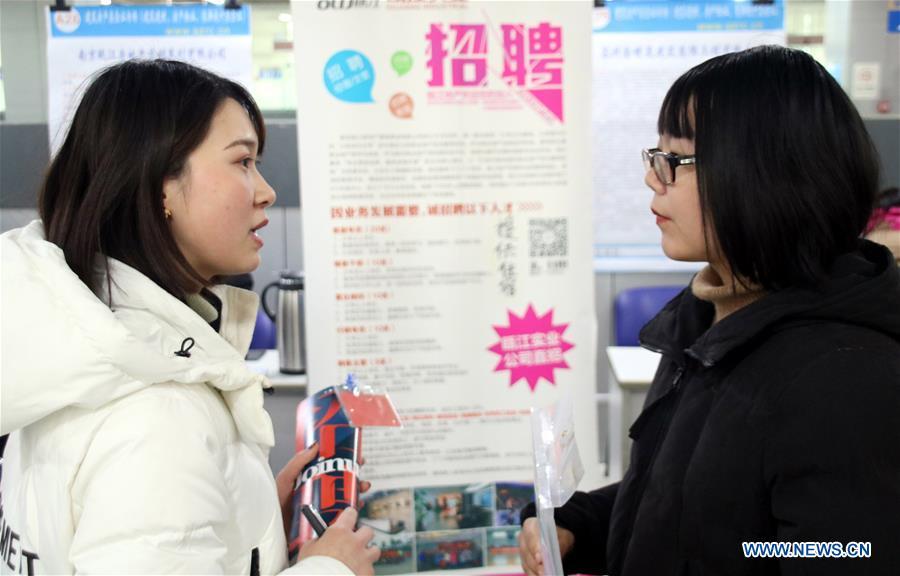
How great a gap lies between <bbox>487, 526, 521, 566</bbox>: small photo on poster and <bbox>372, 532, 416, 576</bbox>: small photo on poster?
222mm

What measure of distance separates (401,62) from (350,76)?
0.46ft

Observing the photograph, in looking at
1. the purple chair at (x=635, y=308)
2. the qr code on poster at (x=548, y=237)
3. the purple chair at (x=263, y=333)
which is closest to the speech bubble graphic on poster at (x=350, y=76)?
the qr code on poster at (x=548, y=237)

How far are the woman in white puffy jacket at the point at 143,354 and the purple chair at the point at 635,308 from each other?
8.50 feet

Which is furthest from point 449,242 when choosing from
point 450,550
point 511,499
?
point 450,550

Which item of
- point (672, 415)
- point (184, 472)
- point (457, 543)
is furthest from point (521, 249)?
point (184, 472)

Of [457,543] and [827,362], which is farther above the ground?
[827,362]

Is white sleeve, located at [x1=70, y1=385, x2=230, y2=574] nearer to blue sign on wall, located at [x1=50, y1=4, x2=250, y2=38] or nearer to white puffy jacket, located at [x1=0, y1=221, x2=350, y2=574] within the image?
white puffy jacket, located at [x1=0, y1=221, x2=350, y2=574]

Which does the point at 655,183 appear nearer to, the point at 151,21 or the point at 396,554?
the point at 396,554

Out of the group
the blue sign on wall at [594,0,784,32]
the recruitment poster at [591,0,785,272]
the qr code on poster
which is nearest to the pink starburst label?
the qr code on poster

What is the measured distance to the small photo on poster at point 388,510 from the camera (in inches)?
82.4

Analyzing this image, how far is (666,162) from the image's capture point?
1.03m

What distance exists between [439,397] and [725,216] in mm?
1269

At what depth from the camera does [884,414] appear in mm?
806

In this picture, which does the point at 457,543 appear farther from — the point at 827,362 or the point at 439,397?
the point at 827,362
